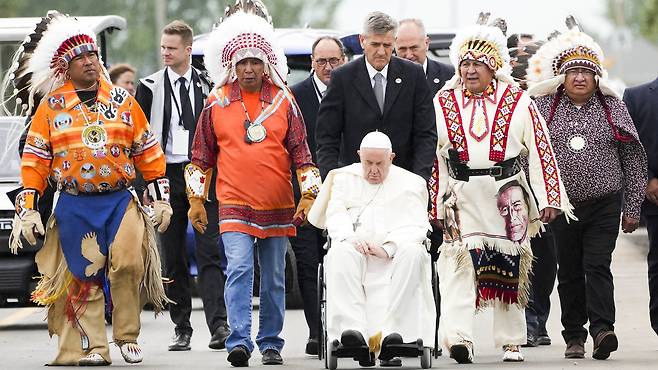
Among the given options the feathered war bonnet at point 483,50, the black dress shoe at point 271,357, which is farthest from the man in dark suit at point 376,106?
the black dress shoe at point 271,357

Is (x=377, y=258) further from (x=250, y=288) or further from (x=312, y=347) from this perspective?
(x=312, y=347)

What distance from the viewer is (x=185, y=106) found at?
48.0 ft

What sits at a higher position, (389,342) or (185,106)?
(185,106)

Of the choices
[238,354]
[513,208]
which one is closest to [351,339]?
[238,354]

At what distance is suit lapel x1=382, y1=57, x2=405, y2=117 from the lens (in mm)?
13227

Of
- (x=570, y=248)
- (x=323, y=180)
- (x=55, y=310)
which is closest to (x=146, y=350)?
(x=55, y=310)

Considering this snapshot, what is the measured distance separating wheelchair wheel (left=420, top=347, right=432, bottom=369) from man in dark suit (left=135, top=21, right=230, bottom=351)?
237cm

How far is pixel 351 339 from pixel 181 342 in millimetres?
2734

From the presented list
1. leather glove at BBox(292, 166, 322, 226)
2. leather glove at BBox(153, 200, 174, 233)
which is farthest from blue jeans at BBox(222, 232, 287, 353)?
leather glove at BBox(153, 200, 174, 233)

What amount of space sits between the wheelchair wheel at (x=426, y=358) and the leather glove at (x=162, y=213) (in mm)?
2007

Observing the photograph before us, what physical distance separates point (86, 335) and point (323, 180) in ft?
6.19

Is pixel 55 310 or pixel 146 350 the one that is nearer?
pixel 55 310

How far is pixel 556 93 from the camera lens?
44.8ft

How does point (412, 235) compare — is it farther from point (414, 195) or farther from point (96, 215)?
point (96, 215)
